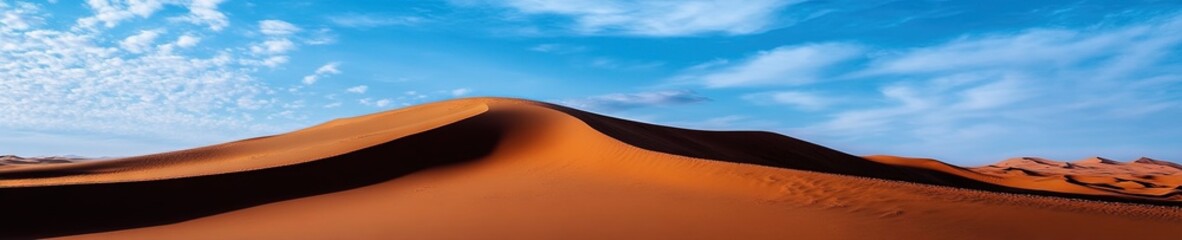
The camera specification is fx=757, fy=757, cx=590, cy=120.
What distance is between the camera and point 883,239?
8.10 meters

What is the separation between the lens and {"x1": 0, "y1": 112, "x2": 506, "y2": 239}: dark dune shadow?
11.2 metres

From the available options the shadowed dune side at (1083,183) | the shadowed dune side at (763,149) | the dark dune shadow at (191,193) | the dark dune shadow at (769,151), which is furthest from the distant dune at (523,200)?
the shadowed dune side at (1083,183)

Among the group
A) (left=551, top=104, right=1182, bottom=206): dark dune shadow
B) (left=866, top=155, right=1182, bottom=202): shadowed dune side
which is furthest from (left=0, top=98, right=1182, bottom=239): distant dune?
(left=866, top=155, right=1182, bottom=202): shadowed dune side

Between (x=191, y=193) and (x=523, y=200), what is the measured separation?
5.80m

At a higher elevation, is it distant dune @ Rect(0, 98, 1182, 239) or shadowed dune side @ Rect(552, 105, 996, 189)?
shadowed dune side @ Rect(552, 105, 996, 189)

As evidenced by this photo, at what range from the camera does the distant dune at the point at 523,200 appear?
8.90 metres

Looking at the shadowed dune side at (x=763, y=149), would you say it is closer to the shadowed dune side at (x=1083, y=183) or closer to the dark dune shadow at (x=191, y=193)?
the shadowed dune side at (x=1083, y=183)

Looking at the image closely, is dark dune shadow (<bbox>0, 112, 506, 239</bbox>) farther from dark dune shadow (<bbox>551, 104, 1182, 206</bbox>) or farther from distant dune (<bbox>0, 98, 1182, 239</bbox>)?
dark dune shadow (<bbox>551, 104, 1182, 206</bbox>)

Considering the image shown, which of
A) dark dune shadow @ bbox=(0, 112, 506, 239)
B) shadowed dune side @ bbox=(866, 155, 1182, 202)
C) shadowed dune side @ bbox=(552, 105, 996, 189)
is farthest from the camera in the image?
shadowed dune side @ bbox=(552, 105, 996, 189)

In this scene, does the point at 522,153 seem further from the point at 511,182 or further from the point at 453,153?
the point at 511,182

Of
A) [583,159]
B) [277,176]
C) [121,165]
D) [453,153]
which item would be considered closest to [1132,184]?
[583,159]

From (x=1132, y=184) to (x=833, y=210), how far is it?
69.3 feet

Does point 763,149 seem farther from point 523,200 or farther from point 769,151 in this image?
point 523,200

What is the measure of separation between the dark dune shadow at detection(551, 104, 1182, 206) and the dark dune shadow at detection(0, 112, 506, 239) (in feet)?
16.2
